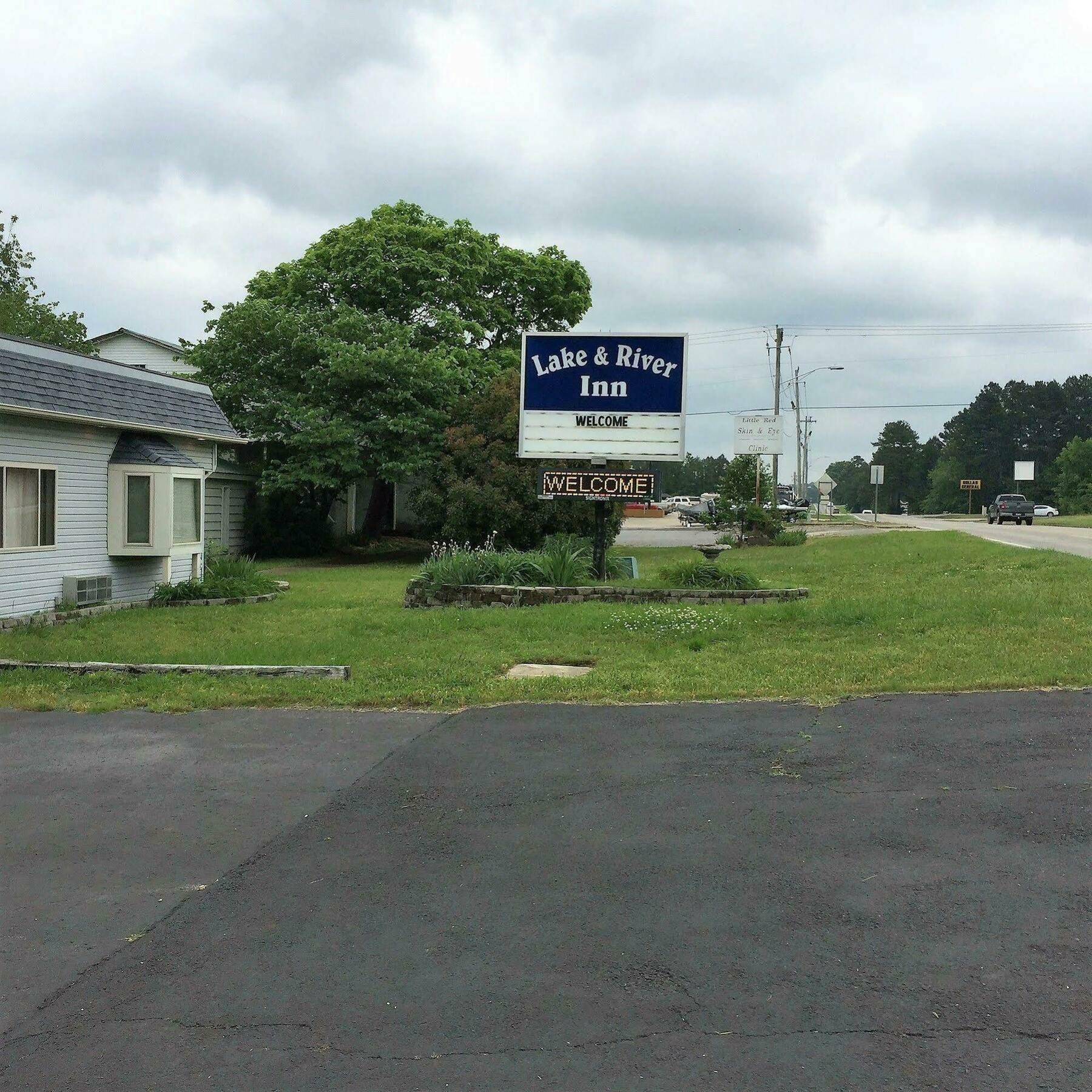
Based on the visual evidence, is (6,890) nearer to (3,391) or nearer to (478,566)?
(3,391)

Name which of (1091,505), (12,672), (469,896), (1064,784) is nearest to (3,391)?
(12,672)

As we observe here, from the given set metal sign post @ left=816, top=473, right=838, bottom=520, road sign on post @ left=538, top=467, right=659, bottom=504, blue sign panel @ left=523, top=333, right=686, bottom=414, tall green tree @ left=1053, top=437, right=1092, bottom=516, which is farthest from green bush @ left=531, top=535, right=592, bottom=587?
tall green tree @ left=1053, top=437, right=1092, bottom=516

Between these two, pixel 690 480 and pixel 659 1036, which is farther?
pixel 690 480

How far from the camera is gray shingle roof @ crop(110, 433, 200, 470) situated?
17172 mm

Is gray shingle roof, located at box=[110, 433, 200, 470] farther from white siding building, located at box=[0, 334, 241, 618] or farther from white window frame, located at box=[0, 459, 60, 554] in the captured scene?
white window frame, located at box=[0, 459, 60, 554]

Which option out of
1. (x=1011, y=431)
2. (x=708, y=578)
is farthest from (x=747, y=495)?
(x=1011, y=431)

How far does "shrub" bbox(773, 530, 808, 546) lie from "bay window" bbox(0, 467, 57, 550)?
75.8ft

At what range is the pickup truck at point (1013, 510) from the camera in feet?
172

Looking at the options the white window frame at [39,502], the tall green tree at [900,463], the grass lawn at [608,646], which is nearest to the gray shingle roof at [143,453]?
the white window frame at [39,502]

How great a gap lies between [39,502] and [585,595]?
7638mm

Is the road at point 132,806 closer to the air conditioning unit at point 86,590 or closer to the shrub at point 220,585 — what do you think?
the air conditioning unit at point 86,590

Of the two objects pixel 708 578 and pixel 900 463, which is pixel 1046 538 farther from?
pixel 900 463

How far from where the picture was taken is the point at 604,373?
1788cm

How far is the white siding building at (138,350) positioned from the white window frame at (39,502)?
23.4m
